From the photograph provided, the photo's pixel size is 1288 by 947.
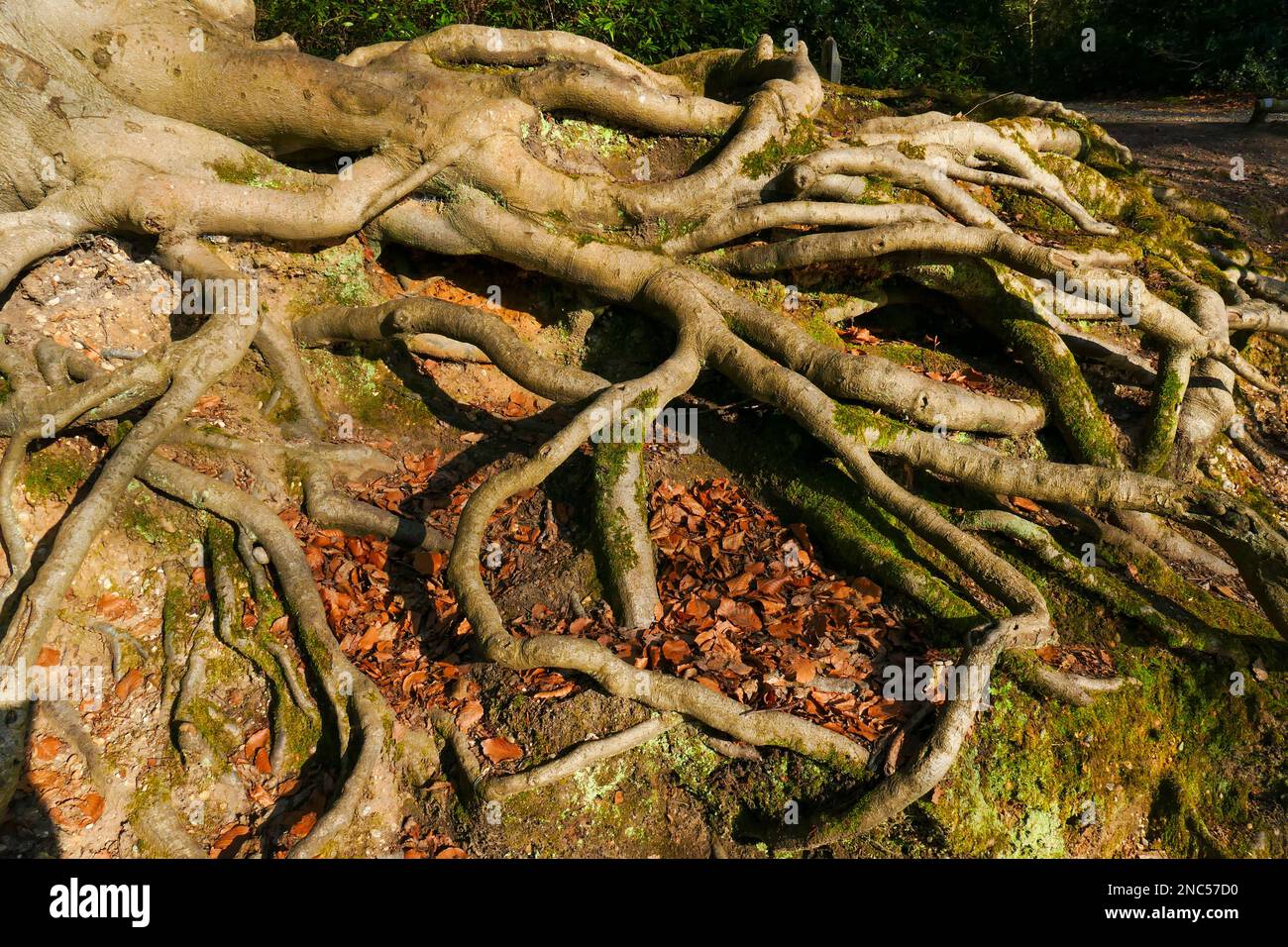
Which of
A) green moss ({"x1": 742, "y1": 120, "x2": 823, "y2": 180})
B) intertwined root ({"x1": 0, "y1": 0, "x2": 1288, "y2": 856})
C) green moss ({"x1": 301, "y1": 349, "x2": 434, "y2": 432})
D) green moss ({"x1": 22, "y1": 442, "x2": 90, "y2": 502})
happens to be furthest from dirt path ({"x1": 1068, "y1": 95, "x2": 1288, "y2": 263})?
green moss ({"x1": 22, "y1": 442, "x2": 90, "y2": 502})

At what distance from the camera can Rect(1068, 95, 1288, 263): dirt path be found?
9117 millimetres

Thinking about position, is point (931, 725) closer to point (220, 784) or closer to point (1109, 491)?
point (1109, 491)

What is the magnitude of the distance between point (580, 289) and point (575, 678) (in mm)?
2757

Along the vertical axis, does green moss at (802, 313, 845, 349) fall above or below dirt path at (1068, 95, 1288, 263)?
below

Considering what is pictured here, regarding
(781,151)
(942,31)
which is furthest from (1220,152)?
(781,151)

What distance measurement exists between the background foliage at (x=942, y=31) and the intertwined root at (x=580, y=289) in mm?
4989

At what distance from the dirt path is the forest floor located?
6.23 metres

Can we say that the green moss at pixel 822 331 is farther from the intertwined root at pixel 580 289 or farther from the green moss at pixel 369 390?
the green moss at pixel 369 390

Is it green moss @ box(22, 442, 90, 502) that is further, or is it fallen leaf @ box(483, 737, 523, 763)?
green moss @ box(22, 442, 90, 502)

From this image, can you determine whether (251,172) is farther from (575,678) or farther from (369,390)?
(575,678)

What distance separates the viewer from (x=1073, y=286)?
584cm

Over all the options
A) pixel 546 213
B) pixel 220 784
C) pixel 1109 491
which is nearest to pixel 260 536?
pixel 220 784

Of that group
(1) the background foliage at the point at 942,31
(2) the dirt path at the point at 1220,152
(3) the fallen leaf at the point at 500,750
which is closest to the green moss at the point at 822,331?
(3) the fallen leaf at the point at 500,750

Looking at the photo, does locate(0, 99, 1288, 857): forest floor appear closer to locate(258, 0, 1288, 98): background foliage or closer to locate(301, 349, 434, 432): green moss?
locate(301, 349, 434, 432): green moss
